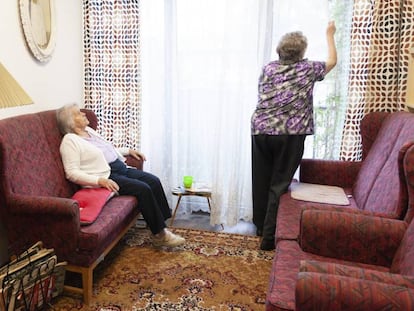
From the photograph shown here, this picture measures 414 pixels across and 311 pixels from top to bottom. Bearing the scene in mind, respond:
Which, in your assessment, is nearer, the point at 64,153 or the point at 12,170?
the point at 12,170

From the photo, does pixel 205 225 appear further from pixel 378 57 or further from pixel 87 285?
pixel 378 57

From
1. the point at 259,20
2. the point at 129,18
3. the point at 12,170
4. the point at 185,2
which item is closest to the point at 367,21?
the point at 259,20

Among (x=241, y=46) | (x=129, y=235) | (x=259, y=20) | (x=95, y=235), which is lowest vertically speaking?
(x=129, y=235)

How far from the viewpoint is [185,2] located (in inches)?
119

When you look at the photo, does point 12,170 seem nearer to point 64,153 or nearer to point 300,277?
point 64,153

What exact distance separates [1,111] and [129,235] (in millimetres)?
1317

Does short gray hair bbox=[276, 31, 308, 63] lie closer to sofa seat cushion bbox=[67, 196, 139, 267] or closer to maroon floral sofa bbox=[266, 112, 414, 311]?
maroon floral sofa bbox=[266, 112, 414, 311]

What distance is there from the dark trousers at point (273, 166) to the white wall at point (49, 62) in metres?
1.59

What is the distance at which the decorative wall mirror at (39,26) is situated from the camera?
2.41 meters

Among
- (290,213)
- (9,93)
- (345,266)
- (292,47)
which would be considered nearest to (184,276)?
(290,213)

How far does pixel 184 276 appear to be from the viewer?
2.36 meters

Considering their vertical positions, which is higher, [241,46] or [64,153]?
[241,46]

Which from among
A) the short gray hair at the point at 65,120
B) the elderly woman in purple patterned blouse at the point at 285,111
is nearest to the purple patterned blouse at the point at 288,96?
the elderly woman in purple patterned blouse at the point at 285,111

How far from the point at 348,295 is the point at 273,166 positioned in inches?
64.0
